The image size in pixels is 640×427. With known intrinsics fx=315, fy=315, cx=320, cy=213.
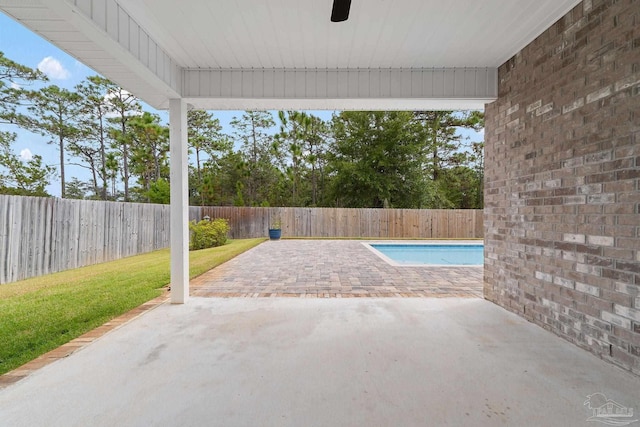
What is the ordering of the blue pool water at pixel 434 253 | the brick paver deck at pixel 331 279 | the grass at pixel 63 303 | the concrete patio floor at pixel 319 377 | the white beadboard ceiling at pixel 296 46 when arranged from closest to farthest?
the concrete patio floor at pixel 319 377
the white beadboard ceiling at pixel 296 46
the grass at pixel 63 303
the brick paver deck at pixel 331 279
the blue pool water at pixel 434 253

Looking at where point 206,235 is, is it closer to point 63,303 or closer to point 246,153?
point 63,303

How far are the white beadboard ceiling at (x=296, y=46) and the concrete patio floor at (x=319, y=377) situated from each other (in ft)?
7.79

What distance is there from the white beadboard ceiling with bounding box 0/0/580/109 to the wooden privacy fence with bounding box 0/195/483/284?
386cm

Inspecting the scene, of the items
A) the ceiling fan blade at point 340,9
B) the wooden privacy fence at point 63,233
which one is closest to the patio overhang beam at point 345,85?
the ceiling fan blade at point 340,9

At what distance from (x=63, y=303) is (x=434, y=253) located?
9.07 m

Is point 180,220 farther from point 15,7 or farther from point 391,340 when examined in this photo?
point 391,340

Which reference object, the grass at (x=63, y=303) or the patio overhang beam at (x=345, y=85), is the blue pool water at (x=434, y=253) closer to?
the patio overhang beam at (x=345, y=85)

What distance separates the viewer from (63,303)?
380cm

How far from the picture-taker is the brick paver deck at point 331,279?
430 cm

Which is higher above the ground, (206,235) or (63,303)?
(206,235)

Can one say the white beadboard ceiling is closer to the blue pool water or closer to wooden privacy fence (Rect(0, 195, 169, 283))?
wooden privacy fence (Rect(0, 195, 169, 283))

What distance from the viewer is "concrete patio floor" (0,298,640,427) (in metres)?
1.70

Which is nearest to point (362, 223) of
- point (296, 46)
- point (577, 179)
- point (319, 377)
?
point (296, 46)

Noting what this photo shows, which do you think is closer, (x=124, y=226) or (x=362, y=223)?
(x=124, y=226)
